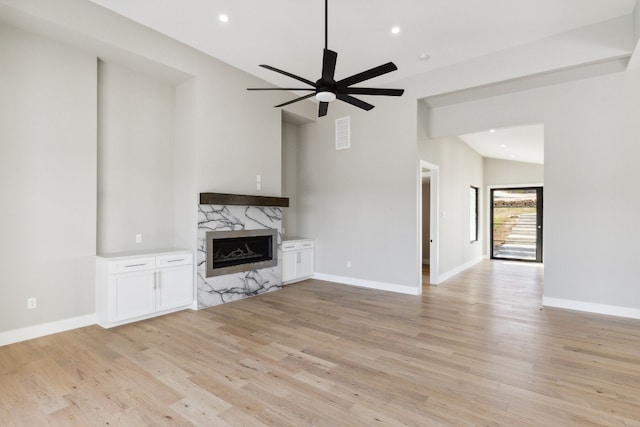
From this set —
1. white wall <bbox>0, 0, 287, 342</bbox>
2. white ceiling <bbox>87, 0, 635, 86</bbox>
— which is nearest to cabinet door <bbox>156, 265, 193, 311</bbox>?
white wall <bbox>0, 0, 287, 342</bbox>

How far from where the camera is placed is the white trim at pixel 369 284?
5.49 m

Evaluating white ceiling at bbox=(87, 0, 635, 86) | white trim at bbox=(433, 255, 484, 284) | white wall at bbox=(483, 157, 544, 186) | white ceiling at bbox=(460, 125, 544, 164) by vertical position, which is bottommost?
white trim at bbox=(433, 255, 484, 284)

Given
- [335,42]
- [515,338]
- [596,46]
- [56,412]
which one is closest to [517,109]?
[596,46]

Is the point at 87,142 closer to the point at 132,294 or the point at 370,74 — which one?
the point at 132,294

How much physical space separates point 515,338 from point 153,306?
4.24 meters

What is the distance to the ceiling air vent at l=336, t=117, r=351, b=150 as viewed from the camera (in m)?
6.22

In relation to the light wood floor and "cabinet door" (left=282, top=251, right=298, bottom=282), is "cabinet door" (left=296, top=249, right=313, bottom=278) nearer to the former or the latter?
"cabinet door" (left=282, top=251, right=298, bottom=282)

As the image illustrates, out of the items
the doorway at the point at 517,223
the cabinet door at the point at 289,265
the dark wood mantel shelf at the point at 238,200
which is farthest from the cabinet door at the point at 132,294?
the doorway at the point at 517,223

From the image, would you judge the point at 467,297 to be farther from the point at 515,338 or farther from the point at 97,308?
the point at 97,308

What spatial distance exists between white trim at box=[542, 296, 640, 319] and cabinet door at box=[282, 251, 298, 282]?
3.99 meters

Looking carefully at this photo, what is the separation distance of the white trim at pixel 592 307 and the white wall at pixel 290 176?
4.54m

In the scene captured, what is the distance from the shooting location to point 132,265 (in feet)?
12.9

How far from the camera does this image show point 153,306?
4148mm

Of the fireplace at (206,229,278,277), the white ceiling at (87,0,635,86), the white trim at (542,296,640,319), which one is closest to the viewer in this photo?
the white ceiling at (87,0,635,86)
